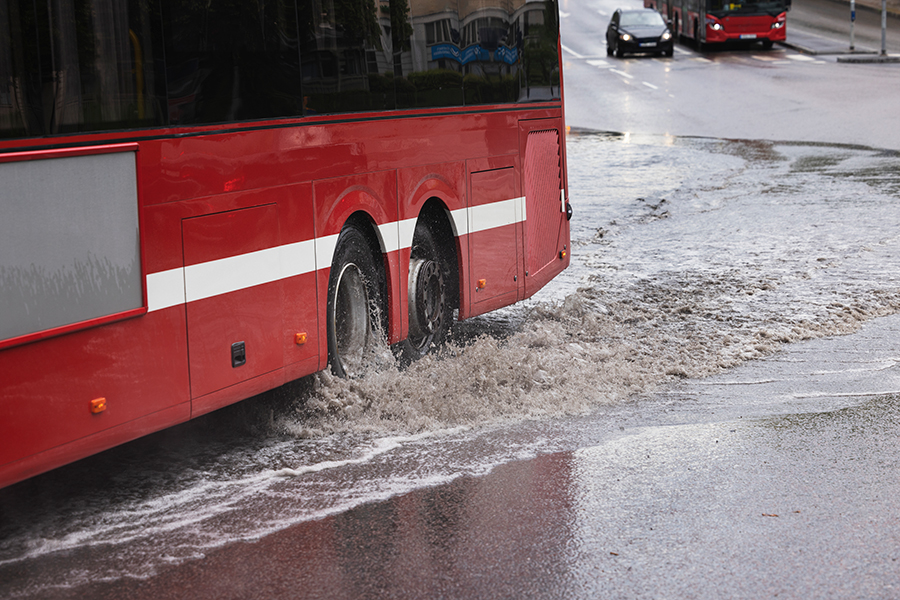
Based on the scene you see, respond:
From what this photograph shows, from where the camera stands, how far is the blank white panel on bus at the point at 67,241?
4.71m

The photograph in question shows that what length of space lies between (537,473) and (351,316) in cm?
197

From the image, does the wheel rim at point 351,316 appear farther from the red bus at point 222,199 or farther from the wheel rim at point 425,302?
the wheel rim at point 425,302

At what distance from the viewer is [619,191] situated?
18.1 m

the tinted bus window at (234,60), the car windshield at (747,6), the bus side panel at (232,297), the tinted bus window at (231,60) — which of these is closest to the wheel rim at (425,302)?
the tinted bus window at (234,60)

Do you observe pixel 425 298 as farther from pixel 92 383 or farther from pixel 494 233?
pixel 92 383

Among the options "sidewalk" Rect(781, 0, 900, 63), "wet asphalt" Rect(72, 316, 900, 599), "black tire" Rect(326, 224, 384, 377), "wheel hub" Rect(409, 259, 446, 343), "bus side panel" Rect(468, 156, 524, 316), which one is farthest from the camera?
"sidewalk" Rect(781, 0, 900, 63)

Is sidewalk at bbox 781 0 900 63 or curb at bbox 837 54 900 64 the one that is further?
sidewalk at bbox 781 0 900 63

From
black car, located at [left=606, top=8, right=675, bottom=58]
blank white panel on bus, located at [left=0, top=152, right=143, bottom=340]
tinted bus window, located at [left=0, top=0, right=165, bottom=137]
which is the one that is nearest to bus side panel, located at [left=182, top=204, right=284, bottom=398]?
blank white panel on bus, located at [left=0, top=152, right=143, bottom=340]

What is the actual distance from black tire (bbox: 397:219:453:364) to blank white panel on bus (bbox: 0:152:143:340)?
3051 mm

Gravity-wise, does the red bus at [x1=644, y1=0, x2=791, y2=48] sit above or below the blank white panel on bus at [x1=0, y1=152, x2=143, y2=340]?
above

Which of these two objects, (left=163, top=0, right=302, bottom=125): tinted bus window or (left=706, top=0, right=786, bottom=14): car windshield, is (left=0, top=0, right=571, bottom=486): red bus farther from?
(left=706, top=0, right=786, bottom=14): car windshield

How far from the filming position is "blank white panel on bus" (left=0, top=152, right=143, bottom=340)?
4.71 m

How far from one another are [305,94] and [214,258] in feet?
4.23

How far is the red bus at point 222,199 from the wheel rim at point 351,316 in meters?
0.01
